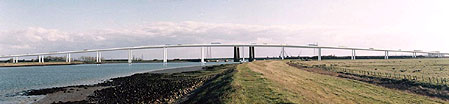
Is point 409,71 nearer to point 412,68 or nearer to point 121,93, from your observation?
point 412,68

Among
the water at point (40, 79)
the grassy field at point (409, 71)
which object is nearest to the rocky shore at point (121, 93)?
the water at point (40, 79)

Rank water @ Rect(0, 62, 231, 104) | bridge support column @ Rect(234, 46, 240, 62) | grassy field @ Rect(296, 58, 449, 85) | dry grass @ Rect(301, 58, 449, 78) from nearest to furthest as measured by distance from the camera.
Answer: water @ Rect(0, 62, 231, 104), grassy field @ Rect(296, 58, 449, 85), dry grass @ Rect(301, 58, 449, 78), bridge support column @ Rect(234, 46, 240, 62)

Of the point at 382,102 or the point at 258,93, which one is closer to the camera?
the point at 258,93

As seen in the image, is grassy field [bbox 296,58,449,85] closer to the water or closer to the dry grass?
the dry grass

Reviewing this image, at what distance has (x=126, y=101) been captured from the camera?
22.0m

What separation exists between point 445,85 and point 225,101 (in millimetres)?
23390

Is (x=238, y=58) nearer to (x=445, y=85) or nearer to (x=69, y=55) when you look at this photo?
(x=69, y=55)

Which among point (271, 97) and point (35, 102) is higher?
point (271, 97)

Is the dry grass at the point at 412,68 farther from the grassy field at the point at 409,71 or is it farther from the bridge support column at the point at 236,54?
the bridge support column at the point at 236,54

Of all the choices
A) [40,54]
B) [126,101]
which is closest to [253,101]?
[126,101]

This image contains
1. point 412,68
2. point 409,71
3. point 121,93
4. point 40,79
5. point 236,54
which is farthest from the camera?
point 236,54

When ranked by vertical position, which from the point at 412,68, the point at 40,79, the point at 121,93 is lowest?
the point at 40,79

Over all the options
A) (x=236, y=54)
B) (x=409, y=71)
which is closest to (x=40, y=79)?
(x=409, y=71)

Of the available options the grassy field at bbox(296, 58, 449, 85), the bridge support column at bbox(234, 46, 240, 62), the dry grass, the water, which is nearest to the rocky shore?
the water
